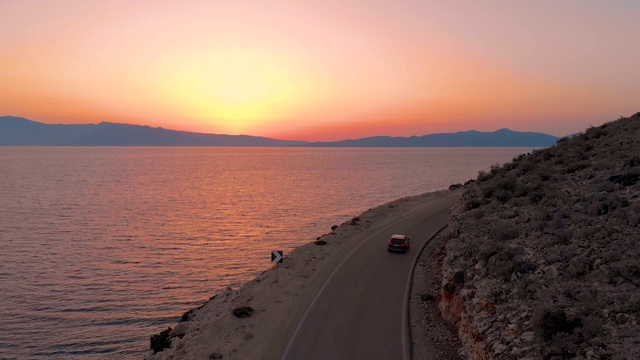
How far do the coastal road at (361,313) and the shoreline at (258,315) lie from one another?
3.10 ft

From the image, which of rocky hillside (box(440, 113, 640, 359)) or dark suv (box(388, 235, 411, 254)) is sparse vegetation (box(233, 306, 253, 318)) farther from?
dark suv (box(388, 235, 411, 254))

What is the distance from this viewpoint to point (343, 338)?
66.9ft

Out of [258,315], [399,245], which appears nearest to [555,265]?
[258,315]

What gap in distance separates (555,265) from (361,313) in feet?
36.1

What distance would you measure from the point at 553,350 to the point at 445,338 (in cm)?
798

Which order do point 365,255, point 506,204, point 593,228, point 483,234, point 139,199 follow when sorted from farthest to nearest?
point 139,199 < point 365,255 < point 506,204 < point 483,234 < point 593,228

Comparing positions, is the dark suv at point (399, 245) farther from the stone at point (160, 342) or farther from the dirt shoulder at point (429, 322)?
the stone at point (160, 342)

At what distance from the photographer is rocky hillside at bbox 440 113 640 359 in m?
12.8

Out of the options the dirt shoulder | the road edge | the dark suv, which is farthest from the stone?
the dark suv

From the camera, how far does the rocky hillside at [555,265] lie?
1280 cm

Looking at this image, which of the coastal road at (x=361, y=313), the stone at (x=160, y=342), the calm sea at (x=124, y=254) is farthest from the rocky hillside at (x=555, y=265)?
the calm sea at (x=124, y=254)

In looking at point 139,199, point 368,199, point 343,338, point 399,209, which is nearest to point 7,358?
point 343,338

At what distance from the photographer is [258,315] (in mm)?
24328

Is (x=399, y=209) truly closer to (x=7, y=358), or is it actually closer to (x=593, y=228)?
(x=593, y=228)
